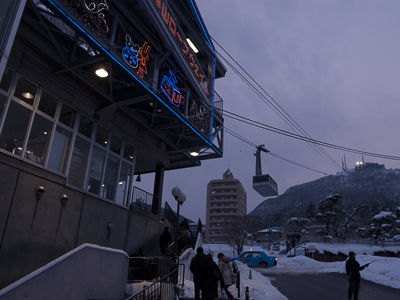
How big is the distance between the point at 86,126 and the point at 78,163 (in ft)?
5.80

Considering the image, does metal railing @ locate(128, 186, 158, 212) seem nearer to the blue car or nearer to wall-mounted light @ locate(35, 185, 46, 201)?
wall-mounted light @ locate(35, 185, 46, 201)

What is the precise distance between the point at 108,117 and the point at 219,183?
10150cm

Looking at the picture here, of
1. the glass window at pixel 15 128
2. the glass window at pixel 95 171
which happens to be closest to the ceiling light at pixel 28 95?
the glass window at pixel 15 128

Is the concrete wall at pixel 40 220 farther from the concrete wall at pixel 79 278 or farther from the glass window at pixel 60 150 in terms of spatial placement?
the concrete wall at pixel 79 278

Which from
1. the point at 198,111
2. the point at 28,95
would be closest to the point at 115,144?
the point at 198,111

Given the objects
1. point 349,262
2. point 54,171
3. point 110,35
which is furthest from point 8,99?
point 349,262

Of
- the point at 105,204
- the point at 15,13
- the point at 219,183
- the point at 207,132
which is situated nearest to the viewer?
the point at 15,13

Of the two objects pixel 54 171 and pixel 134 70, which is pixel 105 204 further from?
pixel 134 70

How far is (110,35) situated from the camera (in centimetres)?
1144

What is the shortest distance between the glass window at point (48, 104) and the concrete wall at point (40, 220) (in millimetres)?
2313

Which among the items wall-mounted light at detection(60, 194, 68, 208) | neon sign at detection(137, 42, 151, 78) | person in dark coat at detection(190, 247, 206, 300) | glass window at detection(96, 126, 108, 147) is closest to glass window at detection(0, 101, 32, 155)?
wall-mounted light at detection(60, 194, 68, 208)

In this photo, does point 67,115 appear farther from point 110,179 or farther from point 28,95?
point 110,179

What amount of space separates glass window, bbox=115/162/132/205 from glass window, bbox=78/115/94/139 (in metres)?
2.85

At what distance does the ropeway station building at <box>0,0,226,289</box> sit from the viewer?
10.2 meters
